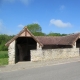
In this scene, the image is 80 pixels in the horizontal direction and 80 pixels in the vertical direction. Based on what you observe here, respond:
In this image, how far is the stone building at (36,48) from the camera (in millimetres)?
23391

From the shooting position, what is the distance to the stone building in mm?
23391

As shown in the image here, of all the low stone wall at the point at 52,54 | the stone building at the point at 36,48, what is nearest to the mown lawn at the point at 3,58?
the stone building at the point at 36,48

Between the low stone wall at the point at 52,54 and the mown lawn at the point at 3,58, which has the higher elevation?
the low stone wall at the point at 52,54

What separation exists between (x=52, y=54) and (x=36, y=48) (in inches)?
102

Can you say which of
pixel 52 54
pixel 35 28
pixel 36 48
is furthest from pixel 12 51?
pixel 35 28

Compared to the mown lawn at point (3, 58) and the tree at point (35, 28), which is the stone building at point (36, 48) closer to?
the mown lawn at point (3, 58)

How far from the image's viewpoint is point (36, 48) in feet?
85.3

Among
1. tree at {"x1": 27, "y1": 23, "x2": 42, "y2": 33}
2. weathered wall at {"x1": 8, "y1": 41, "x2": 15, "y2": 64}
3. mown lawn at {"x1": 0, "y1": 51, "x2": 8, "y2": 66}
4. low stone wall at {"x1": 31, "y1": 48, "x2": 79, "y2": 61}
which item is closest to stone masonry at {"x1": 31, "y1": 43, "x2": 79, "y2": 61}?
low stone wall at {"x1": 31, "y1": 48, "x2": 79, "y2": 61}

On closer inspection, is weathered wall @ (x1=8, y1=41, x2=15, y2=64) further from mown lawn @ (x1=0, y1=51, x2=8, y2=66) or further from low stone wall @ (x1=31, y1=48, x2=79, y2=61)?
low stone wall @ (x1=31, y1=48, x2=79, y2=61)

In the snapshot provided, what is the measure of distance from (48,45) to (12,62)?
432 inches

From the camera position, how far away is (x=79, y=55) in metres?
29.3

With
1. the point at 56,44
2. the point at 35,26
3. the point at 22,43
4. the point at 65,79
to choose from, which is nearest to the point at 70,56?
the point at 56,44

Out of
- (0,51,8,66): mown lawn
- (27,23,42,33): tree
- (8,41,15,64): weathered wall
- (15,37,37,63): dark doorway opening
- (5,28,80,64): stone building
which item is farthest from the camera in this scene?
(27,23,42,33): tree

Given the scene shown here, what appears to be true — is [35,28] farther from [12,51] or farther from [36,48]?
[12,51]
